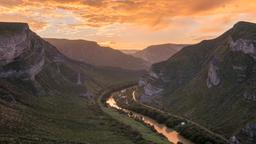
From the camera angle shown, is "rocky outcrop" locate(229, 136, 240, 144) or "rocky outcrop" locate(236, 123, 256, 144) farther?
"rocky outcrop" locate(229, 136, 240, 144)

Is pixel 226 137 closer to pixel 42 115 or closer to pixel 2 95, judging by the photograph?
pixel 42 115

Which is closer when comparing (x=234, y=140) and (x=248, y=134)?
(x=234, y=140)

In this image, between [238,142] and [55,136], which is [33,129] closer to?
[55,136]

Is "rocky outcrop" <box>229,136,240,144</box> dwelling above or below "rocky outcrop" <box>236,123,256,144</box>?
below

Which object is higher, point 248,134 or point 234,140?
point 248,134

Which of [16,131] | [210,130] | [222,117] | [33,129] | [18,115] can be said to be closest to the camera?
[16,131]

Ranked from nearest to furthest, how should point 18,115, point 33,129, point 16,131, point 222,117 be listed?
point 16,131 < point 33,129 < point 18,115 < point 222,117

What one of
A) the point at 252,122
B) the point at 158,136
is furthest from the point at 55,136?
the point at 252,122

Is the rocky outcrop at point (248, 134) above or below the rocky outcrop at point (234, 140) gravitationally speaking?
above

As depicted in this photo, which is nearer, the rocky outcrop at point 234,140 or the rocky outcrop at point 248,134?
the rocky outcrop at point 248,134

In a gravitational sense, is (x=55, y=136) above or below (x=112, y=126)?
above

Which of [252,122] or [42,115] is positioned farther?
[42,115]
